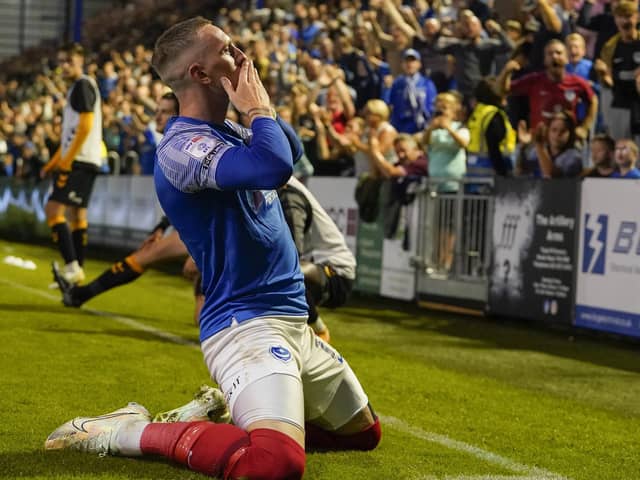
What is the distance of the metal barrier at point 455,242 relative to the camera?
11.6 meters

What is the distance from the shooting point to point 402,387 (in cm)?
727

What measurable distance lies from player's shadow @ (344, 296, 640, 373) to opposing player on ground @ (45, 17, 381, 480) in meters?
4.59

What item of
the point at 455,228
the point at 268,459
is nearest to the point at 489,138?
the point at 455,228

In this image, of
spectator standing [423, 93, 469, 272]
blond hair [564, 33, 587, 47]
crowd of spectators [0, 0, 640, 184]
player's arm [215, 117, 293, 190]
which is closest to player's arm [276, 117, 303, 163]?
player's arm [215, 117, 293, 190]

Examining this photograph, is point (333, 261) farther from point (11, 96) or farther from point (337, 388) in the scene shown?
point (11, 96)

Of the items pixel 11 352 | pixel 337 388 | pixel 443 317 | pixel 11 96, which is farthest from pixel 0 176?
pixel 337 388

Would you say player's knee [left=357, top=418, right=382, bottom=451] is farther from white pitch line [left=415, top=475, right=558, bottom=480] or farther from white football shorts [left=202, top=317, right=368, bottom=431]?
white pitch line [left=415, top=475, right=558, bottom=480]

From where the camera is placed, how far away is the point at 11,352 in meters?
7.77

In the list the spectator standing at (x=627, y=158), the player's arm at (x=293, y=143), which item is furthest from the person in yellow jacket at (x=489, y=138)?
the player's arm at (x=293, y=143)

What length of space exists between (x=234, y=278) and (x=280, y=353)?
329mm

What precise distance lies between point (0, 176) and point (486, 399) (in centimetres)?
2081

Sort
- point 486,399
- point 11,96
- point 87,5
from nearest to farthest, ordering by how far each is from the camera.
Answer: point 486,399
point 11,96
point 87,5

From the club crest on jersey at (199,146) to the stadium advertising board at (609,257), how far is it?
5.76 m

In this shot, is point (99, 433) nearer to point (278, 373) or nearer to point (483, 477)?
point (278, 373)
